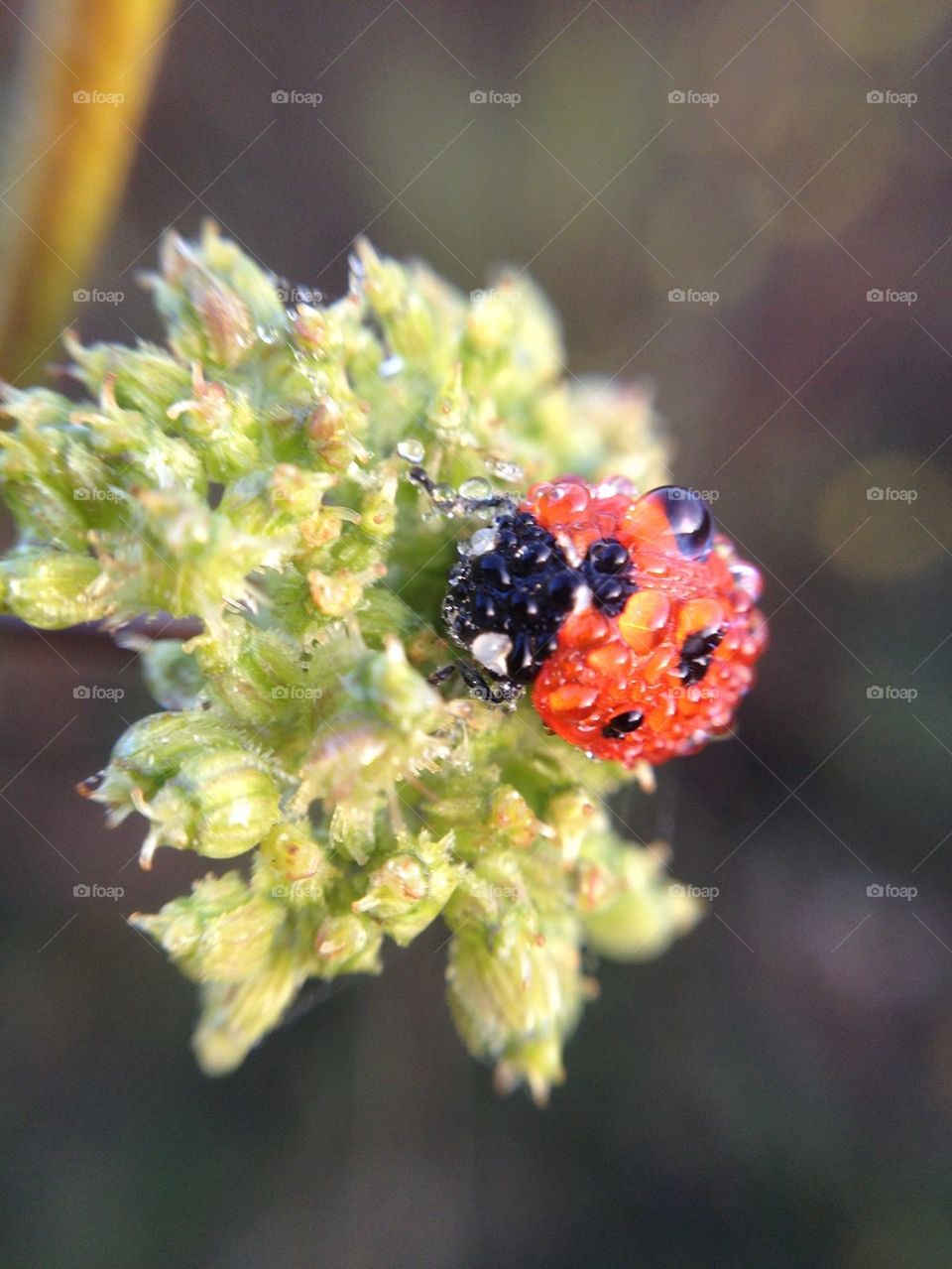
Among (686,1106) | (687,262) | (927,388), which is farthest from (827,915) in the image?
(687,262)

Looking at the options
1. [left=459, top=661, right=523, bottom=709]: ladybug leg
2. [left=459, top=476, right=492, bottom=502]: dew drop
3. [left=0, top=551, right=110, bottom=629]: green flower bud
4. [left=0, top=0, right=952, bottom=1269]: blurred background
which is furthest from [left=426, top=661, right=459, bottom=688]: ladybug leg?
[left=0, top=0, right=952, bottom=1269]: blurred background

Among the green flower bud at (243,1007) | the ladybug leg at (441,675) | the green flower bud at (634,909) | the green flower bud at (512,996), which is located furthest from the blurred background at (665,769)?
the ladybug leg at (441,675)

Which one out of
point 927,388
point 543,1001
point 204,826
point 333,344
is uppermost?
point 927,388

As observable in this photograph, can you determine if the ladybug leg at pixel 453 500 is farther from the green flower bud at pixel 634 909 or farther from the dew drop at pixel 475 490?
the green flower bud at pixel 634 909

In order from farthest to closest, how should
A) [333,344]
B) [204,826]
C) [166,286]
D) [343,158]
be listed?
[343,158]
[166,286]
[333,344]
[204,826]

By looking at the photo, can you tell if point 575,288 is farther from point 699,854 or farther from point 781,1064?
point 781,1064

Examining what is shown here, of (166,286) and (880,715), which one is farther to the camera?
(880,715)

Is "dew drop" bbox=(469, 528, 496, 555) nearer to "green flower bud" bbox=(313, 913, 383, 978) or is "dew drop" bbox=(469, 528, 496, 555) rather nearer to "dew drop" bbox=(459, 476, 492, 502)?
"dew drop" bbox=(459, 476, 492, 502)
